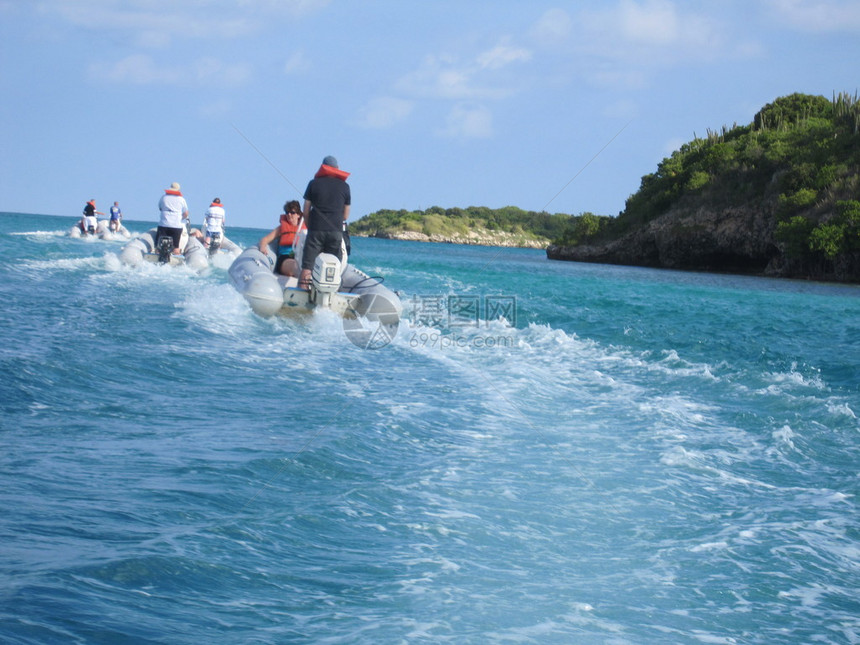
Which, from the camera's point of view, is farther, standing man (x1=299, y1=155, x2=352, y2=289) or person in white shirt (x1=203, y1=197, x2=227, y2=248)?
person in white shirt (x1=203, y1=197, x2=227, y2=248)

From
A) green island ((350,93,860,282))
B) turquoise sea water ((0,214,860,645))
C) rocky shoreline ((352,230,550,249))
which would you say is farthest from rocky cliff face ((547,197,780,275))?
rocky shoreline ((352,230,550,249))

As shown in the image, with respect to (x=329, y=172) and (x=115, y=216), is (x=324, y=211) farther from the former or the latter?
(x=115, y=216)

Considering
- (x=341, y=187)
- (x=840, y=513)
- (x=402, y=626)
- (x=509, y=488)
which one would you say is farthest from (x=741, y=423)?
(x=341, y=187)

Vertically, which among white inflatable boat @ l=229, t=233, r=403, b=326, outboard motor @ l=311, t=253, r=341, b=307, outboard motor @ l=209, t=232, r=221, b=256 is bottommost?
white inflatable boat @ l=229, t=233, r=403, b=326

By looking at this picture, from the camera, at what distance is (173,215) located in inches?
670

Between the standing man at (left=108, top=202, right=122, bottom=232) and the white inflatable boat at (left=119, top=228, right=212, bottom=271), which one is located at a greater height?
the standing man at (left=108, top=202, right=122, bottom=232)

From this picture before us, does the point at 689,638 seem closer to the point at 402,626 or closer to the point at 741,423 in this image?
the point at 402,626

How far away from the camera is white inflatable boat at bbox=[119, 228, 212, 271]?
669 inches

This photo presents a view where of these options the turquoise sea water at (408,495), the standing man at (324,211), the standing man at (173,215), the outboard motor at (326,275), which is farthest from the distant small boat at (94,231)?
the outboard motor at (326,275)

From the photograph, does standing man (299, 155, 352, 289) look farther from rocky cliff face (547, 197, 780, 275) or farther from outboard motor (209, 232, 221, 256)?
rocky cliff face (547, 197, 780, 275)

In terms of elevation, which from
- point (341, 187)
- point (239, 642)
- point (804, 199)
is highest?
point (804, 199)

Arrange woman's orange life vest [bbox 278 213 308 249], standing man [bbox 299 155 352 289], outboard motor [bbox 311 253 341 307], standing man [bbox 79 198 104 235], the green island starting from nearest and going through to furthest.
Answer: outboard motor [bbox 311 253 341 307]
standing man [bbox 299 155 352 289]
woman's orange life vest [bbox 278 213 308 249]
standing man [bbox 79 198 104 235]
the green island

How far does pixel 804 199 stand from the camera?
134 ft

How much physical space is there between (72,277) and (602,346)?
10.3 m
